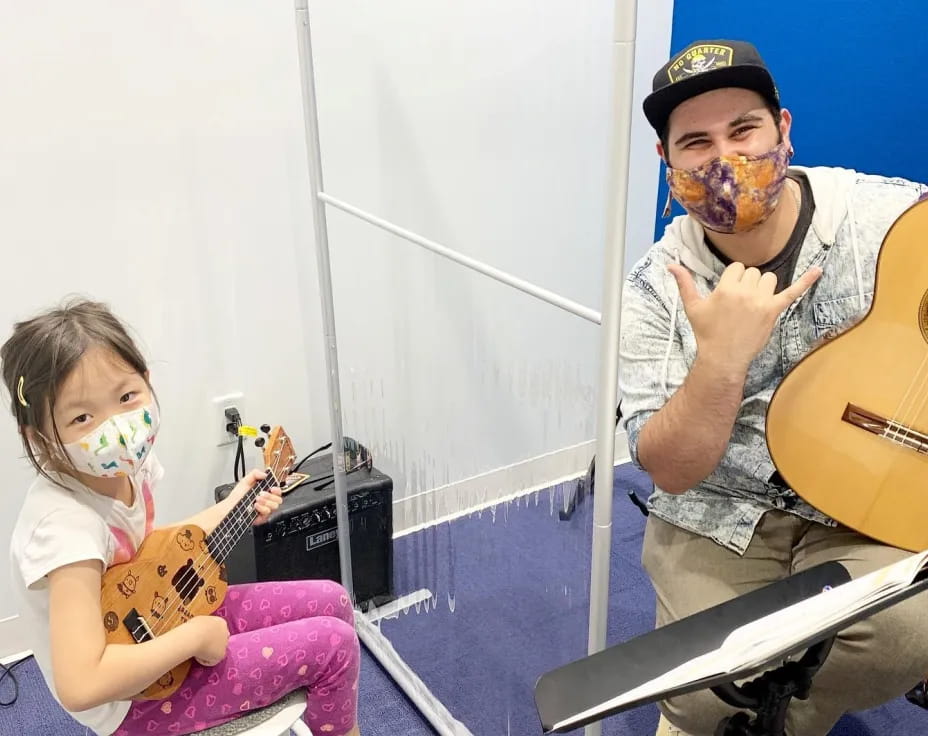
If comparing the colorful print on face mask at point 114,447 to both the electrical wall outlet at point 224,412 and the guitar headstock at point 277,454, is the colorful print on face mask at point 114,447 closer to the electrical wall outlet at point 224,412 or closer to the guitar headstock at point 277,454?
the guitar headstock at point 277,454

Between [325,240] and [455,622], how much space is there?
798mm

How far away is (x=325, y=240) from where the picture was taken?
170 cm

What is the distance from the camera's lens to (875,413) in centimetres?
116

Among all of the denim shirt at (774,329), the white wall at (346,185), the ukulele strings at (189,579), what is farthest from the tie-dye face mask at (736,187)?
the ukulele strings at (189,579)

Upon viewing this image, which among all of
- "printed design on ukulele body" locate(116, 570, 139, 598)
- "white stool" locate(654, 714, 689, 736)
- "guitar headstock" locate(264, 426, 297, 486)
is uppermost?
"guitar headstock" locate(264, 426, 297, 486)

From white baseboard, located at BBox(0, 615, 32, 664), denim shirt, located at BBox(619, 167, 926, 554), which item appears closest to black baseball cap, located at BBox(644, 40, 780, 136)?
denim shirt, located at BBox(619, 167, 926, 554)

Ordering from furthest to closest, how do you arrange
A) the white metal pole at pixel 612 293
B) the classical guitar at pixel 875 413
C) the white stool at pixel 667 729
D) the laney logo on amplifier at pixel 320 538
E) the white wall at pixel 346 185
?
1. the laney logo on amplifier at pixel 320 538
2. the white wall at pixel 346 185
3. the white stool at pixel 667 729
4. the classical guitar at pixel 875 413
5. the white metal pole at pixel 612 293

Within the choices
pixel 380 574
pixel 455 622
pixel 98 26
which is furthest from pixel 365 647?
pixel 98 26

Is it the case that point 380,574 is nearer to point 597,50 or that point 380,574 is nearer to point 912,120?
point 597,50

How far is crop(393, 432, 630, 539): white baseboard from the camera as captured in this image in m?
1.30

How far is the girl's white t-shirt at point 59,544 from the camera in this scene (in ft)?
3.41

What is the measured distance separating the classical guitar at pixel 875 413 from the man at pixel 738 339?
7 cm

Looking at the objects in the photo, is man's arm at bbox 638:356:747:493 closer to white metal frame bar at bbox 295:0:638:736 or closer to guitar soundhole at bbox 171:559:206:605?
white metal frame bar at bbox 295:0:638:736

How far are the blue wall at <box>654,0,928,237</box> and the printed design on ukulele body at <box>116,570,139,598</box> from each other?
68.1 inches
